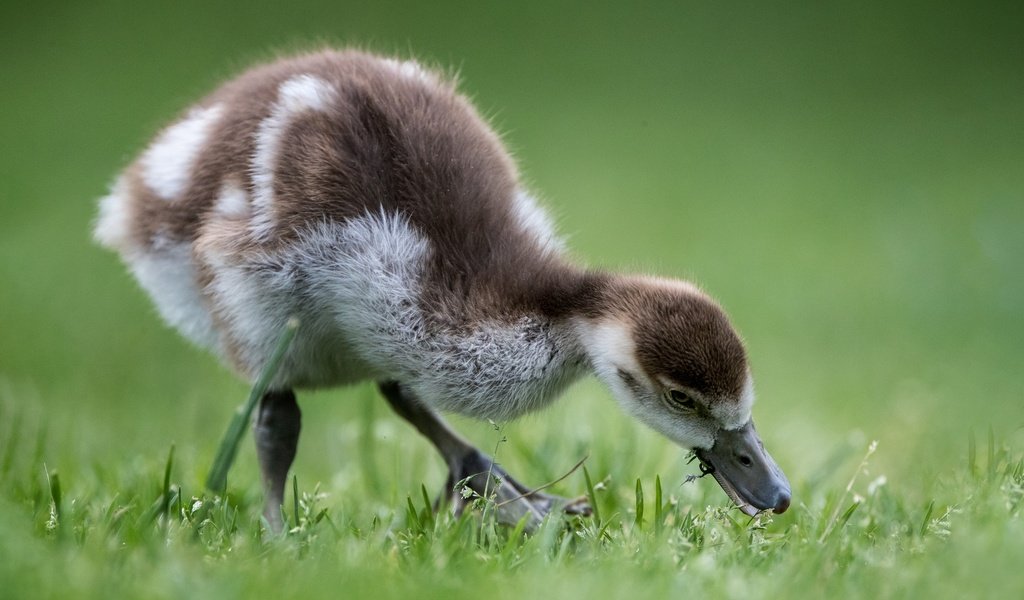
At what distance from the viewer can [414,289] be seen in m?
3.32

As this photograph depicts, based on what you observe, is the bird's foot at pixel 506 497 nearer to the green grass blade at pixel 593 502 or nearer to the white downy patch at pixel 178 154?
the green grass blade at pixel 593 502

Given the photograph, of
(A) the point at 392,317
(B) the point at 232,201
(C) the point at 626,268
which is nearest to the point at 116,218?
(B) the point at 232,201

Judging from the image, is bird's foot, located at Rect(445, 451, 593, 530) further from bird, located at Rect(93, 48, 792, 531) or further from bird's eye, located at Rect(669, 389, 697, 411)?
bird's eye, located at Rect(669, 389, 697, 411)

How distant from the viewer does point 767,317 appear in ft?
22.1

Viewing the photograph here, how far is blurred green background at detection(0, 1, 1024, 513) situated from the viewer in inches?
194

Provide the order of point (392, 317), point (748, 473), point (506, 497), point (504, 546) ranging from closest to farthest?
point (504, 546), point (748, 473), point (392, 317), point (506, 497)

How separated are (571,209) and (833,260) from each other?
1.79 metres

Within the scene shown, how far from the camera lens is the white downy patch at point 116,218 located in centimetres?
393

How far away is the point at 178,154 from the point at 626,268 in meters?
1.40

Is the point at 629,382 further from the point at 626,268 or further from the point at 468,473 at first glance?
the point at 468,473

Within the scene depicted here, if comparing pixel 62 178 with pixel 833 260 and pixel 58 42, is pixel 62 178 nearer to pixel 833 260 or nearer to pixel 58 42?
pixel 58 42

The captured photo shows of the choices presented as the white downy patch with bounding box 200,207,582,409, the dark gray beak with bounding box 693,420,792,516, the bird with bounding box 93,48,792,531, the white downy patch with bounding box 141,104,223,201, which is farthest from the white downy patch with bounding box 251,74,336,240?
the dark gray beak with bounding box 693,420,792,516

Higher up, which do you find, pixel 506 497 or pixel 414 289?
pixel 414 289

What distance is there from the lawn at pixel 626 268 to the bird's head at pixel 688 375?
131 mm
